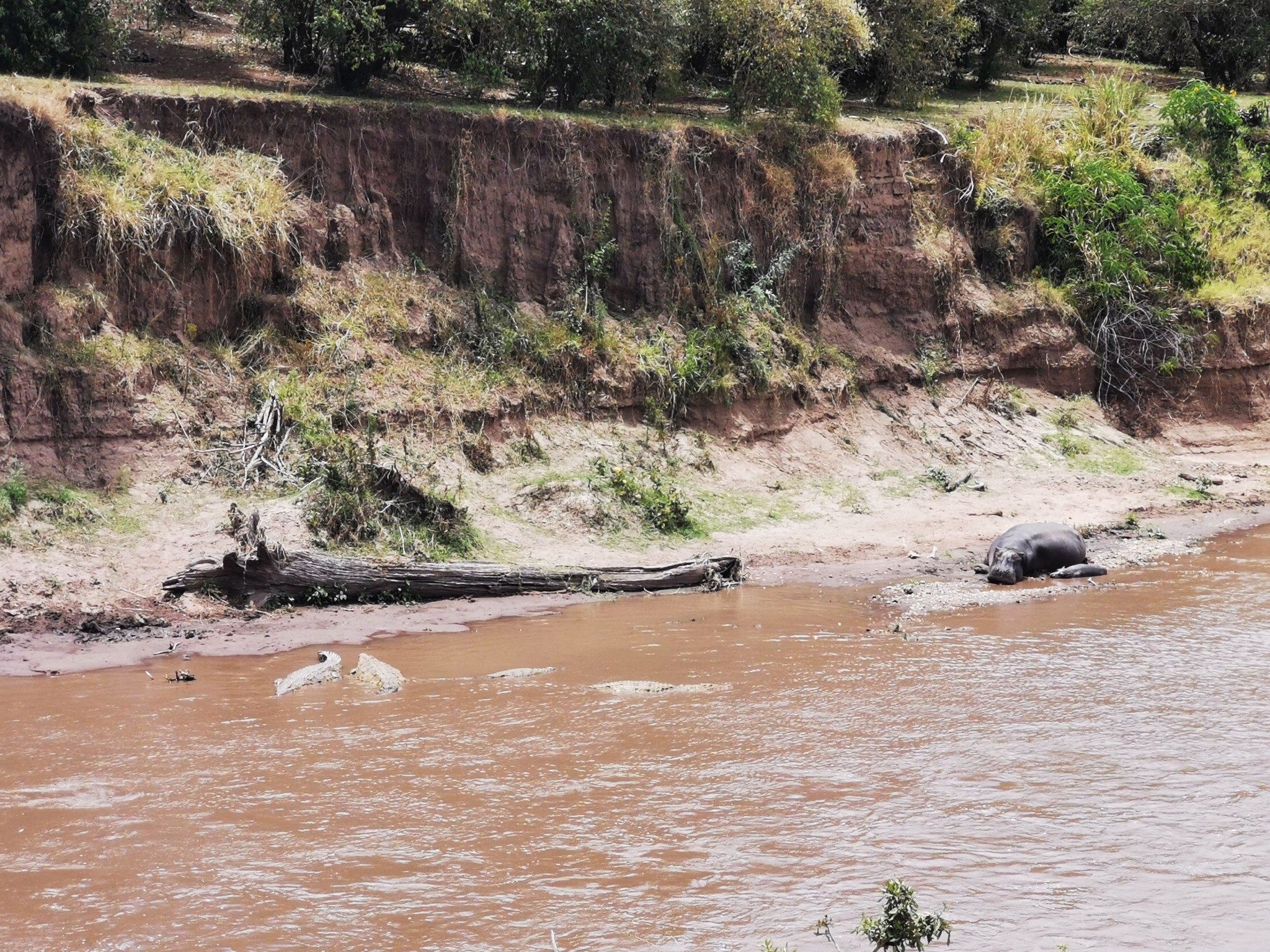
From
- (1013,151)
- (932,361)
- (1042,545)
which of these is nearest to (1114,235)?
(1013,151)

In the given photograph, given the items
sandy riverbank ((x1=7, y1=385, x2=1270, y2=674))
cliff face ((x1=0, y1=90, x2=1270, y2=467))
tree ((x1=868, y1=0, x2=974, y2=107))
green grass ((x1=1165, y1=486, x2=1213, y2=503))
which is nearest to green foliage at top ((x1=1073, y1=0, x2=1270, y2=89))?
tree ((x1=868, y1=0, x2=974, y2=107))

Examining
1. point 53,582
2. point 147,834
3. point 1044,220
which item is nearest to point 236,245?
point 53,582

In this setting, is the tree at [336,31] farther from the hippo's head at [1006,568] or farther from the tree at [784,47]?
the hippo's head at [1006,568]

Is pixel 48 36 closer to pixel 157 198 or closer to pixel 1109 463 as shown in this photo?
pixel 157 198

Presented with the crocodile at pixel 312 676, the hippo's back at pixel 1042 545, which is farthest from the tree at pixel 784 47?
the crocodile at pixel 312 676

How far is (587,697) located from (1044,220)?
39.6ft

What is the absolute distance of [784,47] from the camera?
15.8 metres

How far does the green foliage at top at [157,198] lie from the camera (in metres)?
11.4

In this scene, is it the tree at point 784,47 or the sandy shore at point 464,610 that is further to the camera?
the tree at point 784,47

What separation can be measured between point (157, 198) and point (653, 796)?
8327 millimetres

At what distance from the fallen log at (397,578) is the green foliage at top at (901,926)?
6252mm

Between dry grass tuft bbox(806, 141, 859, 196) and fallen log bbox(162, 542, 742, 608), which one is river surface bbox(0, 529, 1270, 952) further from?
dry grass tuft bbox(806, 141, 859, 196)

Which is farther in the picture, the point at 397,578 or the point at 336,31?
the point at 336,31

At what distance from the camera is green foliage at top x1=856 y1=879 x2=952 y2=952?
4.62 meters
